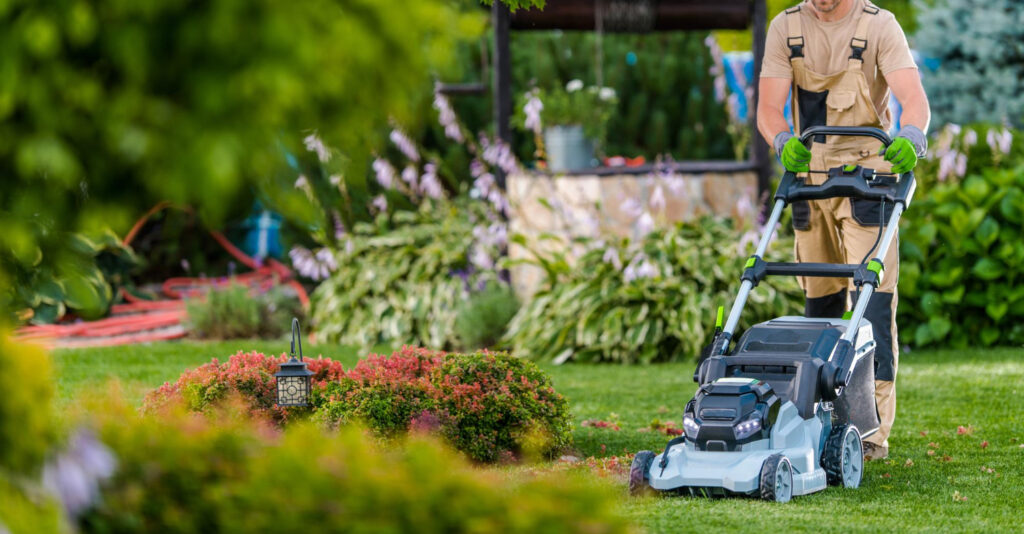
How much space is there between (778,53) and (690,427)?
1.81 m

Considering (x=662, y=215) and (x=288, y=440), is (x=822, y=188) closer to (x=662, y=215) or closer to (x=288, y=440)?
(x=288, y=440)

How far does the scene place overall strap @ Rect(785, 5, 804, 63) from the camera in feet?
17.3

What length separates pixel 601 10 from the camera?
960 cm

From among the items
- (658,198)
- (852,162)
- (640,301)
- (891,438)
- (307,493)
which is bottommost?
(891,438)

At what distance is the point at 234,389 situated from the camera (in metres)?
5.12

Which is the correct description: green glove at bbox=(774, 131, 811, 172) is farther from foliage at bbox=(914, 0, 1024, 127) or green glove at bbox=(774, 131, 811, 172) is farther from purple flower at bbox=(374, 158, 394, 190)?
foliage at bbox=(914, 0, 1024, 127)

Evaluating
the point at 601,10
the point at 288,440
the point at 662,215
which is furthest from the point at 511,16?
the point at 288,440

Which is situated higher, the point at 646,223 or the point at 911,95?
the point at 911,95

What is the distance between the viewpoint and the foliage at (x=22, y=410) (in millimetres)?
2156

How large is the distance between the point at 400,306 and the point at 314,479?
7.18m

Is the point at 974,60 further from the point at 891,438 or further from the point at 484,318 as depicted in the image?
the point at 891,438

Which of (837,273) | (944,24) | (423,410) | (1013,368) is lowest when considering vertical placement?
(1013,368)

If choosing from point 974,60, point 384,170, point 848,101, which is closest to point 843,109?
point 848,101

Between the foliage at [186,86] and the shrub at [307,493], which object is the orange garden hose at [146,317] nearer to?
the shrub at [307,493]
